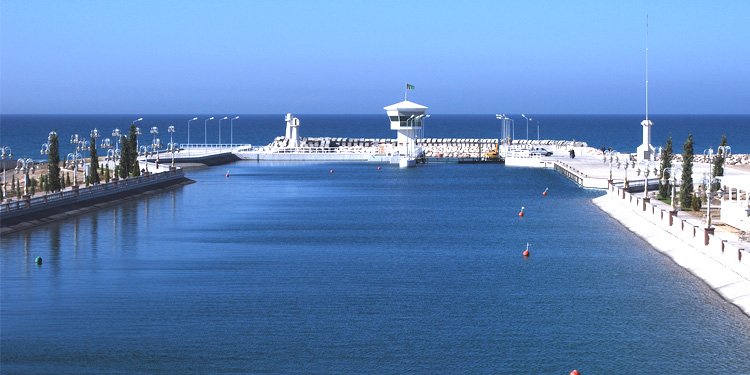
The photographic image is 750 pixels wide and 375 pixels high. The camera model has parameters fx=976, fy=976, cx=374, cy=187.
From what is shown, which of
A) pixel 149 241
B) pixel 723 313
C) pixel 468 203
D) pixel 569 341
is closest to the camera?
pixel 569 341

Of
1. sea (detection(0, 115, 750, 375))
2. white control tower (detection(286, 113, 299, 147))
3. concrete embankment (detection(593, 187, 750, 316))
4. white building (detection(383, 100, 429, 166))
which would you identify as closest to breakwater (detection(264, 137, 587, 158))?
white control tower (detection(286, 113, 299, 147))

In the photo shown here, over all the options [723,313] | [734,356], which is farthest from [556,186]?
[734,356]

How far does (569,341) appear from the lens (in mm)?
31547

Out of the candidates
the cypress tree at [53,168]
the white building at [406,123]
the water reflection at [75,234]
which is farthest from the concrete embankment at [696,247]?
the white building at [406,123]

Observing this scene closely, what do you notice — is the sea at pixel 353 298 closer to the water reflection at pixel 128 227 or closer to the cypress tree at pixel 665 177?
the water reflection at pixel 128 227

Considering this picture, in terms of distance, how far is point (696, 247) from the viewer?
152ft

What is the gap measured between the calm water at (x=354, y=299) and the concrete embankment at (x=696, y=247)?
2.39 ft

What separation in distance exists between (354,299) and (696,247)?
18.3 m

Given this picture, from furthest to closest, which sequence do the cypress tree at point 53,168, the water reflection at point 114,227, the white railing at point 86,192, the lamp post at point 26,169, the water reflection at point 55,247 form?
the lamp post at point 26,169 < the cypress tree at point 53,168 < the white railing at point 86,192 < the water reflection at point 114,227 < the water reflection at point 55,247

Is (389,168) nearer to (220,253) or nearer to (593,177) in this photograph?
(593,177)

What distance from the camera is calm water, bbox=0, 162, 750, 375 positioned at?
29.5 m

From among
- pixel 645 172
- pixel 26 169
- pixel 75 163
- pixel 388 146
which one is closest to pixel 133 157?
pixel 75 163

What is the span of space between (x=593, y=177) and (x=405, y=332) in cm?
6297

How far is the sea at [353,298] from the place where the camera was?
2952 centimetres
